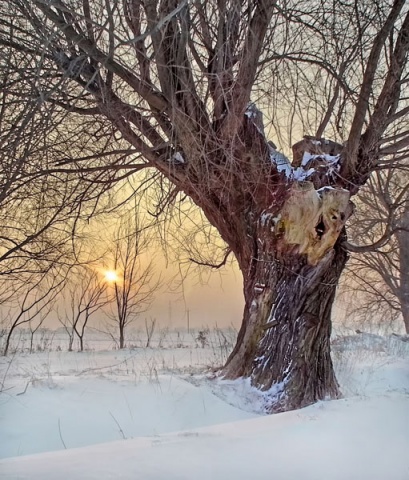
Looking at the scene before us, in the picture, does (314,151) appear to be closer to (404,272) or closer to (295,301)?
(295,301)

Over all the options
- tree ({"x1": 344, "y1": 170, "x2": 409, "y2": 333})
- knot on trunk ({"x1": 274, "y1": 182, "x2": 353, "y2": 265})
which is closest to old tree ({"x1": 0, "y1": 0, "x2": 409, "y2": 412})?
knot on trunk ({"x1": 274, "y1": 182, "x2": 353, "y2": 265})

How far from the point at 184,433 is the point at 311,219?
2.70 meters

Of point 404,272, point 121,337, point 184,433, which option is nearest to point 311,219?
point 184,433

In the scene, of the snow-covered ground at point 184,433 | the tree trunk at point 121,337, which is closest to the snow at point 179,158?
the snow-covered ground at point 184,433

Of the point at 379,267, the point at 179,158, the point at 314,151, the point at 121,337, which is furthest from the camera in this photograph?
the point at 379,267

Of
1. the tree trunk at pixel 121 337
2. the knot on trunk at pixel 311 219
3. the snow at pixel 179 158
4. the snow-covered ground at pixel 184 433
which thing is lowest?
the snow-covered ground at pixel 184 433

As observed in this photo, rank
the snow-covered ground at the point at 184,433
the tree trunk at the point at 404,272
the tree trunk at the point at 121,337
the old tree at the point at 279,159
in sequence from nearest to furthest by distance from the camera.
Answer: the snow-covered ground at the point at 184,433, the old tree at the point at 279,159, the tree trunk at the point at 121,337, the tree trunk at the point at 404,272

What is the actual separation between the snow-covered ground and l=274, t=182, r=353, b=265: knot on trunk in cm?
149

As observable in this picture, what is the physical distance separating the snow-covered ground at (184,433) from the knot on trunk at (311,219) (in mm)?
1489

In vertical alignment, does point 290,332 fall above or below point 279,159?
below

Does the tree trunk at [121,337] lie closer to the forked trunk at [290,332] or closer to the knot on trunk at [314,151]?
the forked trunk at [290,332]

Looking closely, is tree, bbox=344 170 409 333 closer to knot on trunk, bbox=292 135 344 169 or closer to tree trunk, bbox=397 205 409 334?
tree trunk, bbox=397 205 409 334

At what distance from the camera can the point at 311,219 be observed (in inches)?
173

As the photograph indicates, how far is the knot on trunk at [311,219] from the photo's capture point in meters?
4.37
